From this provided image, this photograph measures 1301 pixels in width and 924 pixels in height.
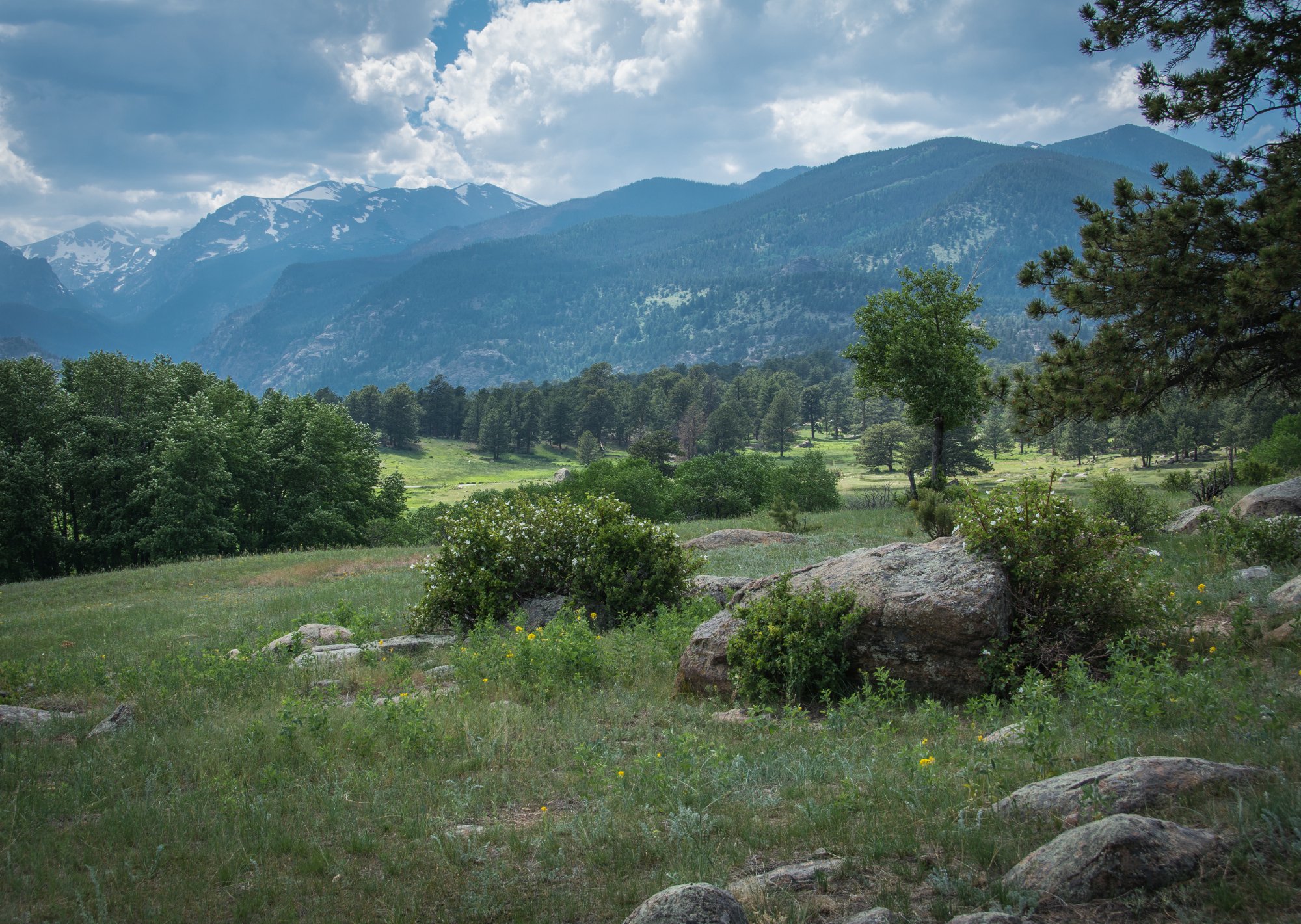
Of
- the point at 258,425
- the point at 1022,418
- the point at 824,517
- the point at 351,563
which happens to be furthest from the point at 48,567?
the point at 1022,418

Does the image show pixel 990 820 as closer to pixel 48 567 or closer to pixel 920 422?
pixel 920 422

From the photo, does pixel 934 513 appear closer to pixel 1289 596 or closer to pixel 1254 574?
pixel 1254 574

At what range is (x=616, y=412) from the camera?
16350cm

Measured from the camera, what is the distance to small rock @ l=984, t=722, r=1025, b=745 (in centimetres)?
600

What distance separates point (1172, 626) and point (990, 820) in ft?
18.7

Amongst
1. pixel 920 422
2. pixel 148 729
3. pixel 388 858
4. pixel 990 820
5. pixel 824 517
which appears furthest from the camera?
pixel 824 517

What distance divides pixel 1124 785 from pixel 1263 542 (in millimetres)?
10713

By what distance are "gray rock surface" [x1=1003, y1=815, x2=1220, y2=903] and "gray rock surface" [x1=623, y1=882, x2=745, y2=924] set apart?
59.1 inches

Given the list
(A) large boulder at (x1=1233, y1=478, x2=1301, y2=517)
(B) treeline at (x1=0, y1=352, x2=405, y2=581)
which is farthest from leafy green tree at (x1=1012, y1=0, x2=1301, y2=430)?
(B) treeline at (x1=0, y1=352, x2=405, y2=581)

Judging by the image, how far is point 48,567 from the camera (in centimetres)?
4941

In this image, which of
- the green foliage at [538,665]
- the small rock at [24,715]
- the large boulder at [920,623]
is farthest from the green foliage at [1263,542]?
the small rock at [24,715]

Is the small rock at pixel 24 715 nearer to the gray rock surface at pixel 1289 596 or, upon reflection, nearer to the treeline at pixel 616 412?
the gray rock surface at pixel 1289 596

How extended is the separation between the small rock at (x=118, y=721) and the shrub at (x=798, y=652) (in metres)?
7.15

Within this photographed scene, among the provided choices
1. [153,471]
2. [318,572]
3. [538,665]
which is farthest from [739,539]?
[153,471]
